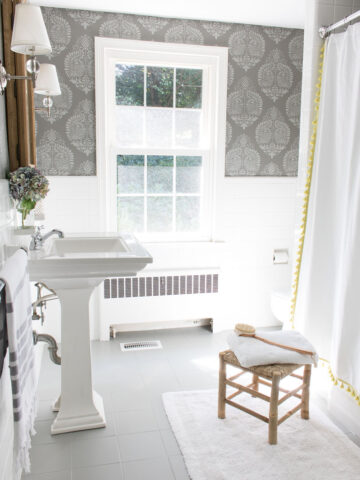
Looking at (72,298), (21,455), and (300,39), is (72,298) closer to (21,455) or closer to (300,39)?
(21,455)

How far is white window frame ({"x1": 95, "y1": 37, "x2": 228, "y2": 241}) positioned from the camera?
3.52m

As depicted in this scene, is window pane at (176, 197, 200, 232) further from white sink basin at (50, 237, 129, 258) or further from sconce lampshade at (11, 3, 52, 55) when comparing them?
sconce lampshade at (11, 3, 52, 55)

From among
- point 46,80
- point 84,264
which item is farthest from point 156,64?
point 84,264

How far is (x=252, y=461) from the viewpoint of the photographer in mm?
2162

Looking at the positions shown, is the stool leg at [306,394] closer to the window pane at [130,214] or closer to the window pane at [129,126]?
the window pane at [130,214]

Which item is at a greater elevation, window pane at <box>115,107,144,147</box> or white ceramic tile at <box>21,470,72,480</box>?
window pane at <box>115,107,144,147</box>

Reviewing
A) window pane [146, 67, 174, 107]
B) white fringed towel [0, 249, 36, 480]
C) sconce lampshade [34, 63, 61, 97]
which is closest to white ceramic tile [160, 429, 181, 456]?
white fringed towel [0, 249, 36, 480]

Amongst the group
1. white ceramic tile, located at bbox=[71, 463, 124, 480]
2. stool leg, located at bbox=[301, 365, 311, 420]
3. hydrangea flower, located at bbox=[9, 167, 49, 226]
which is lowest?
white ceramic tile, located at bbox=[71, 463, 124, 480]

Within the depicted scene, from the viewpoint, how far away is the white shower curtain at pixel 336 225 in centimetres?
238

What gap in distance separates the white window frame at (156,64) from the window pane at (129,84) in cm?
5

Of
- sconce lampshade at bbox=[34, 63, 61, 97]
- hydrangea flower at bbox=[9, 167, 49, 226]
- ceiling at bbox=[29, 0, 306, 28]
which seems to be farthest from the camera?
ceiling at bbox=[29, 0, 306, 28]

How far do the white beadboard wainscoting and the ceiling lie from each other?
4.03 feet

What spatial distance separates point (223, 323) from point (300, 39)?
2465 millimetres

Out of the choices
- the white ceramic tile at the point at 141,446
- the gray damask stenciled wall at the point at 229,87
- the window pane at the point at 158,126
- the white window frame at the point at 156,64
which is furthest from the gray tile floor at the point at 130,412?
the window pane at the point at 158,126
